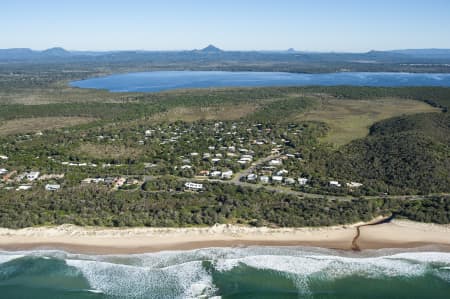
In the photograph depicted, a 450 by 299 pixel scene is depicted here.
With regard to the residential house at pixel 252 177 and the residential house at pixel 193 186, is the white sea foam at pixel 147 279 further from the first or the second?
the residential house at pixel 252 177

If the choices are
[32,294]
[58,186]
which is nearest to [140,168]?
[58,186]

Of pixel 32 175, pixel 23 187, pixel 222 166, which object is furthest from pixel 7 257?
pixel 222 166

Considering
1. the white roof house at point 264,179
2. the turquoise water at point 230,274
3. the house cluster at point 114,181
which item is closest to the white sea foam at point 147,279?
the turquoise water at point 230,274

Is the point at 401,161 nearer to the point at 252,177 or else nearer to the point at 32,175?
the point at 252,177

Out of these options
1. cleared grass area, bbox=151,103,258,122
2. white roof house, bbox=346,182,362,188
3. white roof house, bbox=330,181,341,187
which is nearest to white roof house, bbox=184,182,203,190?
white roof house, bbox=330,181,341,187

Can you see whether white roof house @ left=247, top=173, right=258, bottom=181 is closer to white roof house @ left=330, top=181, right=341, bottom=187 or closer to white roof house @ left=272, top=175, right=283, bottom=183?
white roof house @ left=272, top=175, right=283, bottom=183
